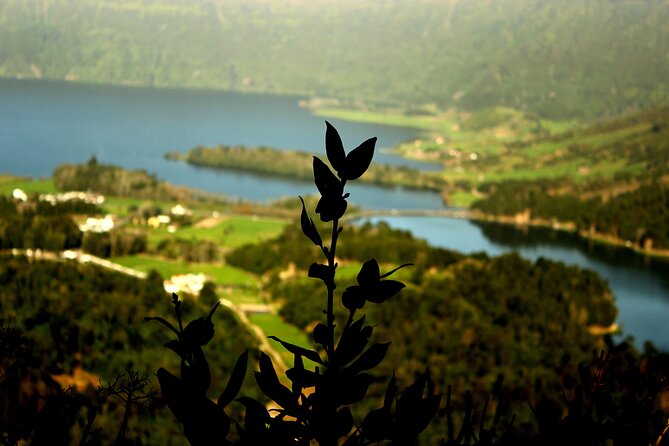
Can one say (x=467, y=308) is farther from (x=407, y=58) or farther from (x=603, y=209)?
Result: (x=407, y=58)

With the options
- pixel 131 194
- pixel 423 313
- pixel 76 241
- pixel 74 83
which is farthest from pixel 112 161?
pixel 74 83

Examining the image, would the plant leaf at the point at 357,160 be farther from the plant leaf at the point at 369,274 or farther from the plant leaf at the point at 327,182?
the plant leaf at the point at 369,274

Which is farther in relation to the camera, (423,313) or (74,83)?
(74,83)

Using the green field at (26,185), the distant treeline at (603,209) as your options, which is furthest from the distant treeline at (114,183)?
the distant treeline at (603,209)

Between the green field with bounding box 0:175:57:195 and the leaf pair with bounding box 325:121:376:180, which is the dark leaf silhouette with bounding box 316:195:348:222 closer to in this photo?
the leaf pair with bounding box 325:121:376:180

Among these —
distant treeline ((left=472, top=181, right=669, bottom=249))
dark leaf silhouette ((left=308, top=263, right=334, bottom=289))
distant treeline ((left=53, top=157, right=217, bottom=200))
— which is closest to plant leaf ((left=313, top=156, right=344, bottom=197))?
dark leaf silhouette ((left=308, top=263, right=334, bottom=289))

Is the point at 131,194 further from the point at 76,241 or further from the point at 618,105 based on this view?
the point at 618,105
